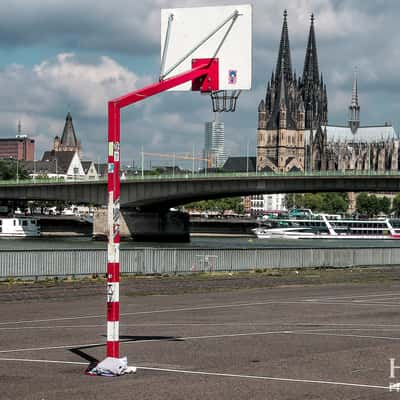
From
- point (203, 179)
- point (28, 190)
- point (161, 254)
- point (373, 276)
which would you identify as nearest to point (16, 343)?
point (161, 254)

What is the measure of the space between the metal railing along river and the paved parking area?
29.5 ft

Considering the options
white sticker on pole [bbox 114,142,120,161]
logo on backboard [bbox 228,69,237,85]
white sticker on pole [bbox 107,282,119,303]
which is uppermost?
logo on backboard [bbox 228,69,237,85]

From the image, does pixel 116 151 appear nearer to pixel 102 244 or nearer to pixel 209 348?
pixel 209 348

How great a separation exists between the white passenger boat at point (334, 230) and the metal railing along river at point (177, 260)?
3623 inches

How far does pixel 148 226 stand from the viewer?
117 m

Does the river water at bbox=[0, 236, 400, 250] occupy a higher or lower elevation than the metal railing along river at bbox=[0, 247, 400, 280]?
lower

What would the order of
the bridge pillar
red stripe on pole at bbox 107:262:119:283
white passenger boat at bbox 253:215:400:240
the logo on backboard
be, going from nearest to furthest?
red stripe on pole at bbox 107:262:119:283, the logo on backboard, the bridge pillar, white passenger boat at bbox 253:215:400:240

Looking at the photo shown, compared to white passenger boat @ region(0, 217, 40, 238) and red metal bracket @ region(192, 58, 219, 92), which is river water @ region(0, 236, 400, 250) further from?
red metal bracket @ region(192, 58, 219, 92)

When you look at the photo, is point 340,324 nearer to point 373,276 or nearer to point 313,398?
point 313,398

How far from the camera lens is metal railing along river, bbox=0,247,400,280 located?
38.4 metres

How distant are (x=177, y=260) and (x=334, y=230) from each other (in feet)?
353

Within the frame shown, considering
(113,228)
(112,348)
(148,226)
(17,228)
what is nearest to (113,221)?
(113,228)

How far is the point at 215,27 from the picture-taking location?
48.0 ft

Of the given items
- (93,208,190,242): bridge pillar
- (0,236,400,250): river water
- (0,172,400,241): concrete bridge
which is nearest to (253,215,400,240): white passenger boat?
(0,236,400,250): river water
